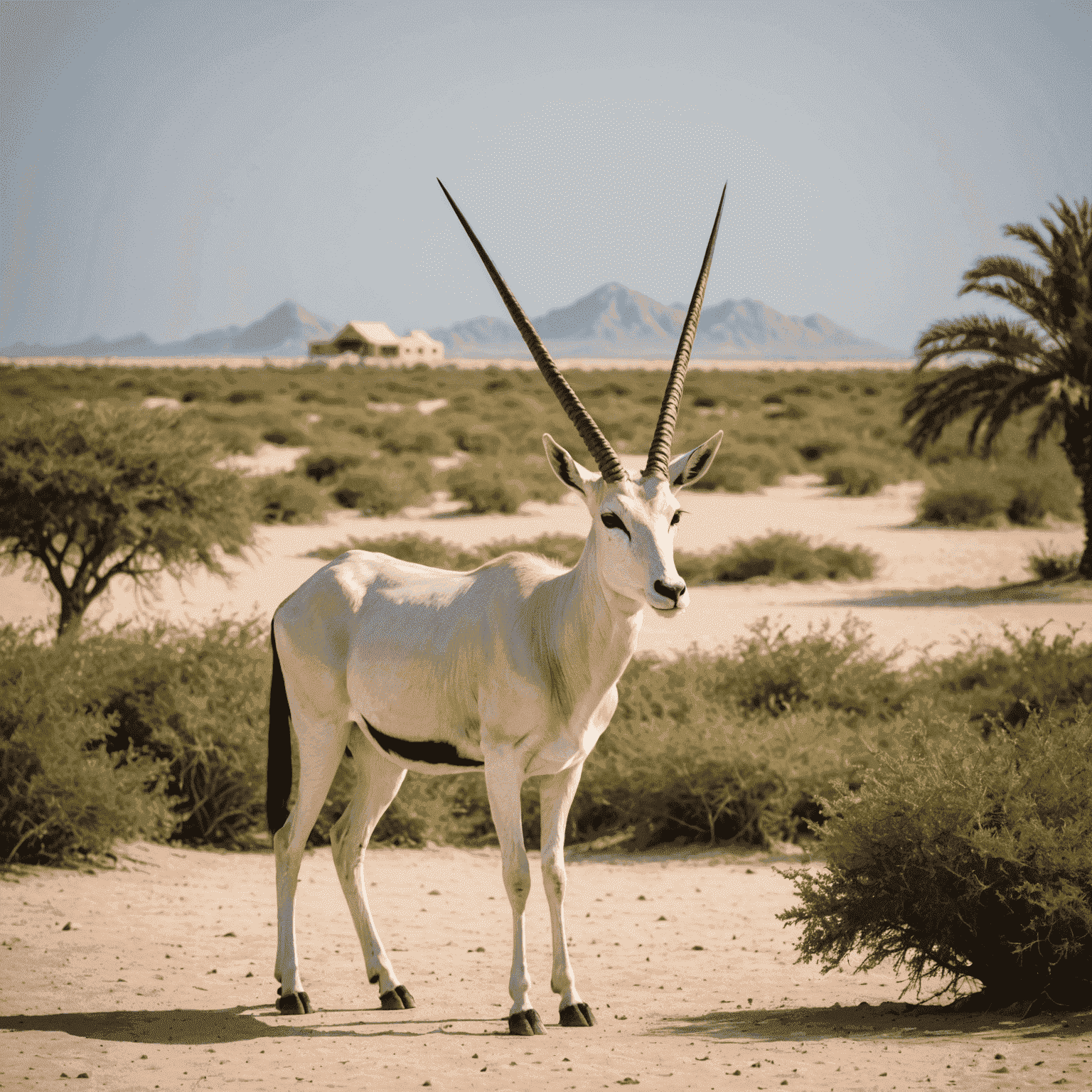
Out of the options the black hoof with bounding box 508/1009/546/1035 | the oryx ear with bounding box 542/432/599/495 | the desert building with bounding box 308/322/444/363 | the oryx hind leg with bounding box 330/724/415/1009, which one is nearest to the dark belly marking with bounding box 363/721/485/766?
the oryx hind leg with bounding box 330/724/415/1009

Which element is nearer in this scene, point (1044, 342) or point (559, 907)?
point (559, 907)

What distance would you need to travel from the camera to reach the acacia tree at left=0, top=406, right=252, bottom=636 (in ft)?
45.2

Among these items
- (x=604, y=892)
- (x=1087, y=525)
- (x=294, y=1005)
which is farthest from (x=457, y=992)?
(x=1087, y=525)

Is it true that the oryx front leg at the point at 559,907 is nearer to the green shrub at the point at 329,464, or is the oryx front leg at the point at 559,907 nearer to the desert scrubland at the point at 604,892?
the desert scrubland at the point at 604,892

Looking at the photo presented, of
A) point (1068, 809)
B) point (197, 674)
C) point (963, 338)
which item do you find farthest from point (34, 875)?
point (963, 338)

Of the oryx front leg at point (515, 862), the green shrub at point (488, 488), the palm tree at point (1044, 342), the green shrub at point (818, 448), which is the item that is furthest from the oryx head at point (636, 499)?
the green shrub at point (818, 448)

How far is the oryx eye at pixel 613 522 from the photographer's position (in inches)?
202

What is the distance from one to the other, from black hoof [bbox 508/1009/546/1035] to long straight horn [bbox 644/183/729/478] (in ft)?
7.54

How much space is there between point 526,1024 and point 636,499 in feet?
7.35

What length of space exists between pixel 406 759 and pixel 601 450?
1706mm

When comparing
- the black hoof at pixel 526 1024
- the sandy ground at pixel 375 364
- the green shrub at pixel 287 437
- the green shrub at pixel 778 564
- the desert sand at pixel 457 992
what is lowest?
the desert sand at pixel 457 992

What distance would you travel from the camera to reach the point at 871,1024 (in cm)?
571

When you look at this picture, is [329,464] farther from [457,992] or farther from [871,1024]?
[871,1024]

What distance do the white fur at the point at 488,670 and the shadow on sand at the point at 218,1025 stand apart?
21cm
